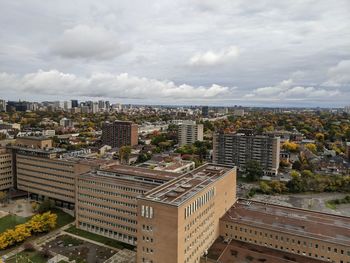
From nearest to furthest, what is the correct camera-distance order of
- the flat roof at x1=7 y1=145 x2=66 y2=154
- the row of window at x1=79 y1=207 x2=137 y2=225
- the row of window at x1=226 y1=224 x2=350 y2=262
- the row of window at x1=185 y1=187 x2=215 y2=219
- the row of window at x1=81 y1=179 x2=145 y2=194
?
the row of window at x1=185 y1=187 x2=215 y2=219 → the row of window at x1=226 y1=224 x2=350 y2=262 → the row of window at x1=81 y1=179 x2=145 y2=194 → the row of window at x1=79 y1=207 x2=137 y2=225 → the flat roof at x1=7 y1=145 x2=66 y2=154

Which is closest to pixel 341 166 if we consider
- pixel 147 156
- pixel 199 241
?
pixel 147 156

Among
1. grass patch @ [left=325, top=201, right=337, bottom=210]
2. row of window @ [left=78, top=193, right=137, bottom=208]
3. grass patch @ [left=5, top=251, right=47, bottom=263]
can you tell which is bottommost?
grass patch @ [left=5, top=251, right=47, bottom=263]

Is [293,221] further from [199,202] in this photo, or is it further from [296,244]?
[199,202]

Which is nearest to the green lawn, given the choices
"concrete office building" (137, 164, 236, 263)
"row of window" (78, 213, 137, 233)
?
"row of window" (78, 213, 137, 233)

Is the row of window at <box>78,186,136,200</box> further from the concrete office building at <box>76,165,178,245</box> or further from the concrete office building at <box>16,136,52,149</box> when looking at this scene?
the concrete office building at <box>16,136,52,149</box>

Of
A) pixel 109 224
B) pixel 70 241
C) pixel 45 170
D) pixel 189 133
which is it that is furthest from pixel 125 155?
pixel 70 241

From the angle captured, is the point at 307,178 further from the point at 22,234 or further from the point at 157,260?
the point at 22,234
